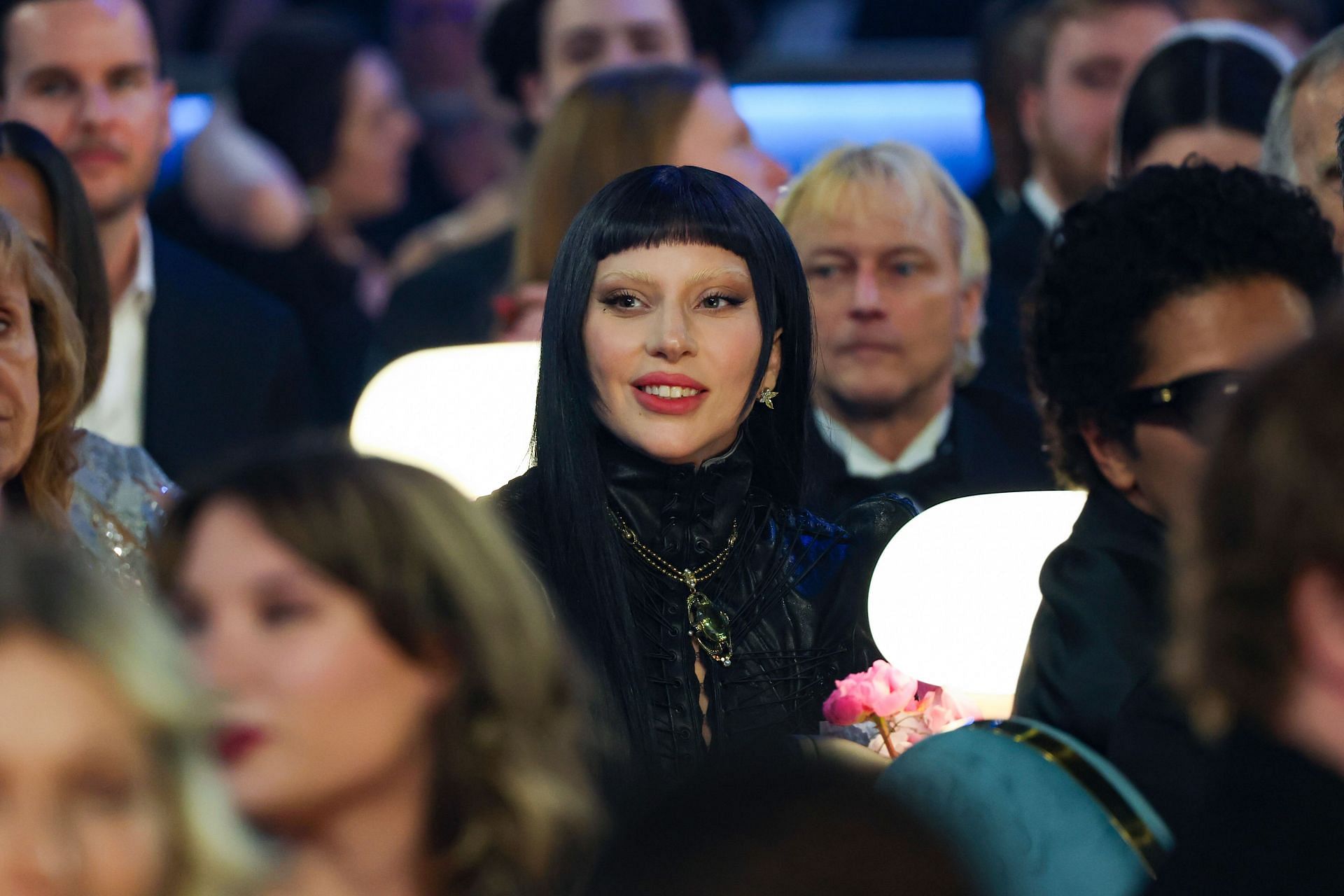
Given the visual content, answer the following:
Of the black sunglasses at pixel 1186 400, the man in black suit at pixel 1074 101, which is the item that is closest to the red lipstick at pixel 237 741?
the black sunglasses at pixel 1186 400

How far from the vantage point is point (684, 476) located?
2.86 metres

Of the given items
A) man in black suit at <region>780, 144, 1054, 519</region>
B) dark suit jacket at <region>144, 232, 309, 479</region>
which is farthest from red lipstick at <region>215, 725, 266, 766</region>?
dark suit jacket at <region>144, 232, 309, 479</region>

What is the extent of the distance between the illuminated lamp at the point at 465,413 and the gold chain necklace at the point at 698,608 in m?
0.66

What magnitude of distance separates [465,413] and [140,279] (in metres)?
1.38

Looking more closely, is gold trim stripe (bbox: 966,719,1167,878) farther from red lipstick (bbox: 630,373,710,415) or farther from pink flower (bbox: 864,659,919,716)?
red lipstick (bbox: 630,373,710,415)

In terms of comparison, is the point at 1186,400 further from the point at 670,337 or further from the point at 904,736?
the point at 670,337

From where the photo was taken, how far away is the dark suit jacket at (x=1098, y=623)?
2422 mm

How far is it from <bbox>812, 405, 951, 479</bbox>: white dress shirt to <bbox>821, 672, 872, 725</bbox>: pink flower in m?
1.33

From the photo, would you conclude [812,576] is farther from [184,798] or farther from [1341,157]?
[184,798]

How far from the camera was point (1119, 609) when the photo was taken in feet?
8.08

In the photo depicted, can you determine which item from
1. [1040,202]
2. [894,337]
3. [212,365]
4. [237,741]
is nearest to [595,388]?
[237,741]

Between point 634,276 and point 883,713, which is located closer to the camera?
point 883,713

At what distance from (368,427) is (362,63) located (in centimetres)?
277

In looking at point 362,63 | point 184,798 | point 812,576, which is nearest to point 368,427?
point 812,576
